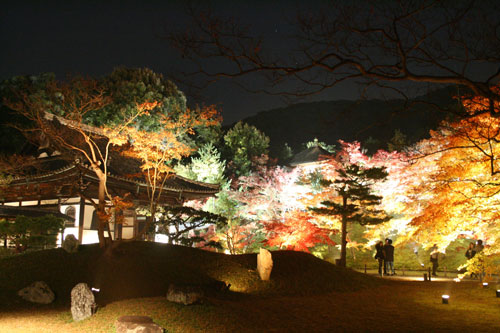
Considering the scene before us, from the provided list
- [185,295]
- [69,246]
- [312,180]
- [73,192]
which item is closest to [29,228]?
[69,246]

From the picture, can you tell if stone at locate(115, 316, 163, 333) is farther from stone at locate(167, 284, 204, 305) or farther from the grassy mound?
the grassy mound

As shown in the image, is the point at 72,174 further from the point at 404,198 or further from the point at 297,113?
the point at 297,113

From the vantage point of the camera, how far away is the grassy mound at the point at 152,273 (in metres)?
9.82

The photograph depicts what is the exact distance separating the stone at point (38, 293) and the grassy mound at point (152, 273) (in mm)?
159

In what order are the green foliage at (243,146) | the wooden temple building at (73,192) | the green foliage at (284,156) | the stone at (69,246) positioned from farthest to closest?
1. the green foliage at (284,156)
2. the green foliage at (243,146)
3. the wooden temple building at (73,192)
4. the stone at (69,246)

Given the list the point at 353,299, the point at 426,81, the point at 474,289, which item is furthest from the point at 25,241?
the point at 474,289

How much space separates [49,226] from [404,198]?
17.9 m

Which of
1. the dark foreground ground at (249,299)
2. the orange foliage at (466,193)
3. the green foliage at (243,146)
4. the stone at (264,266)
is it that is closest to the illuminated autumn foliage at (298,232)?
the dark foreground ground at (249,299)

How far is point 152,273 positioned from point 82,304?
10.4ft

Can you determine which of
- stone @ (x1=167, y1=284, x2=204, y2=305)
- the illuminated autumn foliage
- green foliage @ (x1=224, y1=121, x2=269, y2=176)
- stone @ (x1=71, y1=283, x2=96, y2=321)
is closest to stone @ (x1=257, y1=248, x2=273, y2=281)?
stone @ (x1=167, y1=284, x2=204, y2=305)

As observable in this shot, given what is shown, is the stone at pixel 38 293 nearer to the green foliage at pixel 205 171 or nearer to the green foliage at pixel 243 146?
the green foliage at pixel 205 171

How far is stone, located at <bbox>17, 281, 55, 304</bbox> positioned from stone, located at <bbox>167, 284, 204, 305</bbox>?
3.01 m

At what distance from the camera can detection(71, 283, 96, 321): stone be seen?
25.1 feet

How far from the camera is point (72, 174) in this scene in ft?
49.2
